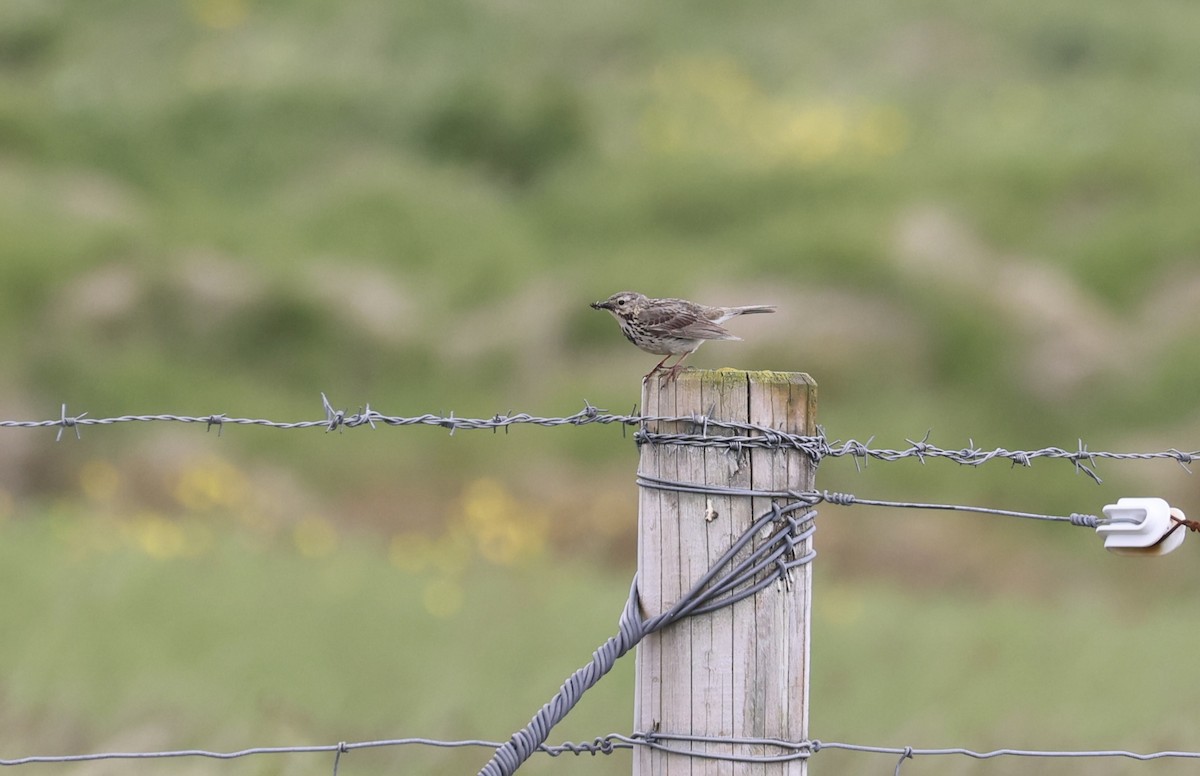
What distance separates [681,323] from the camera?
5.76m

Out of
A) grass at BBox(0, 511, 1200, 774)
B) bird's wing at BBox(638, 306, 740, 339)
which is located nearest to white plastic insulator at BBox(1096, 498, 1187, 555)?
bird's wing at BBox(638, 306, 740, 339)

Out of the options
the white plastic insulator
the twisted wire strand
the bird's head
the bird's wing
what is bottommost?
the twisted wire strand

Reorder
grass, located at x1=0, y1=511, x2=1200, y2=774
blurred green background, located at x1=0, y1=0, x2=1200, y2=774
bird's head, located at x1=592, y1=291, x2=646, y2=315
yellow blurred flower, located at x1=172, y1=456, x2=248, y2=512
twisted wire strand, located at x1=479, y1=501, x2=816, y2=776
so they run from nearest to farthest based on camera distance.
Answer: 1. twisted wire strand, located at x1=479, y1=501, x2=816, y2=776
2. bird's head, located at x1=592, y1=291, x2=646, y2=315
3. grass, located at x1=0, y1=511, x2=1200, y2=774
4. blurred green background, located at x1=0, y1=0, x2=1200, y2=774
5. yellow blurred flower, located at x1=172, y1=456, x2=248, y2=512

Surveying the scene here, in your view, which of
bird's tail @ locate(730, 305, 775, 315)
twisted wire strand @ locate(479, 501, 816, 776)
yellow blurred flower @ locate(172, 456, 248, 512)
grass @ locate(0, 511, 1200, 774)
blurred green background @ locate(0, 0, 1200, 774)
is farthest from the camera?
yellow blurred flower @ locate(172, 456, 248, 512)

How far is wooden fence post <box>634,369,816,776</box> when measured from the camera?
3791 millimetres

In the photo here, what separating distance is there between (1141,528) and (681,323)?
2149 mm

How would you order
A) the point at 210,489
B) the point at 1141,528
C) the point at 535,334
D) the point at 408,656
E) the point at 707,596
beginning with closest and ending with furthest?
the point at 707,596, the point at 1141,528, the point at 408,656, the point at 210,489, the point at 535,334

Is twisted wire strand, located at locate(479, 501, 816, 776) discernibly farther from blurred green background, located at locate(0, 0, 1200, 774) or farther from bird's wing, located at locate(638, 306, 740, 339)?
blurred green background, located at locate(0, 0, 1200, 774)

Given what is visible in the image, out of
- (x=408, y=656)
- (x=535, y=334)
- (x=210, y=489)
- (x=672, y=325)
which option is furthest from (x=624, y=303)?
(x=535, y=334)

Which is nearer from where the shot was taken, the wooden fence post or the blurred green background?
the wooden fence post

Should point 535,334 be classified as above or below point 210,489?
above

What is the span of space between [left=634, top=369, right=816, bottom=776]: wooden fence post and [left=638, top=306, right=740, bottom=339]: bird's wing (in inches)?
74.2

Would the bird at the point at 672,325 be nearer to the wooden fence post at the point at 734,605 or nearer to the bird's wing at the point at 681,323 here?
the bird's wing at the point at 681,323

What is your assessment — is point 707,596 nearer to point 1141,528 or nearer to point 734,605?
point 734,605
